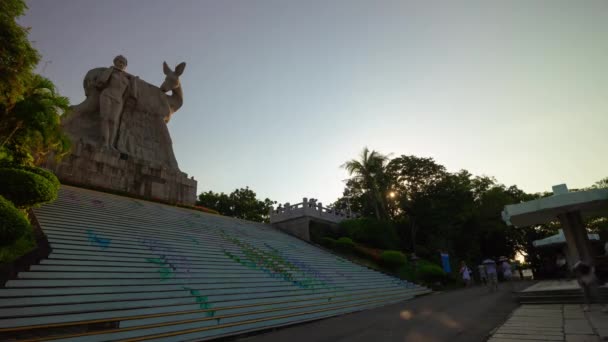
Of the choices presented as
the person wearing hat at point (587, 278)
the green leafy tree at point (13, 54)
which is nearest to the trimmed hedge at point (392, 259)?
the person wearing hat at point (587, 278)

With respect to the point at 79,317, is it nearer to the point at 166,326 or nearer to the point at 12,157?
the point at 166,326

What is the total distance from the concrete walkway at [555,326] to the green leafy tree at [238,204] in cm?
3234

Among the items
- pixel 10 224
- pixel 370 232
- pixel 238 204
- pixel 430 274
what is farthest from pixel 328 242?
pixel 238 204

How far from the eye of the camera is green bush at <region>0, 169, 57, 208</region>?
21.5 feet

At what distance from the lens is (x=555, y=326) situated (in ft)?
17.4

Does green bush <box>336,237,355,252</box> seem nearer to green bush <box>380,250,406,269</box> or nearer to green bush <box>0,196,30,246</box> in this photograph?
green bush <box>380,250,406,269</box>

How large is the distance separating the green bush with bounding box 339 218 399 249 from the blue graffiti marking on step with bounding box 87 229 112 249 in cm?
1638

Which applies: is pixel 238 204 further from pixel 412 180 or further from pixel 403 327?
pixel 403 327

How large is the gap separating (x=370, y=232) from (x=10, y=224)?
19.4 m

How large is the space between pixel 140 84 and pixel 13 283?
18.9 m

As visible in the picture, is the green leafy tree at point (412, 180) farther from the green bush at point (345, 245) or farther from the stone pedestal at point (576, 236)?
the stone pedestal at point (576, 236)

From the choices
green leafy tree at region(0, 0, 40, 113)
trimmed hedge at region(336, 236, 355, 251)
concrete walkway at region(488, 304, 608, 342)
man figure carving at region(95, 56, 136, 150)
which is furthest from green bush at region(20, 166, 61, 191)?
trimmed hedge at region(336, 236, 355, 251)

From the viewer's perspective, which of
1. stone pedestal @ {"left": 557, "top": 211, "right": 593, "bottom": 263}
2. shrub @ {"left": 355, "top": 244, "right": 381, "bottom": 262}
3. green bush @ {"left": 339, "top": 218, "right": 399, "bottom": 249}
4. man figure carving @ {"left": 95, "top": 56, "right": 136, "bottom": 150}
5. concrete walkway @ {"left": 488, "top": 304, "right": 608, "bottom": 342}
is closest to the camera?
concrete walkway @ {"left": 488, "top": 304, "right": 608, "bottom": 342}

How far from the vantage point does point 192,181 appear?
20.6 m
